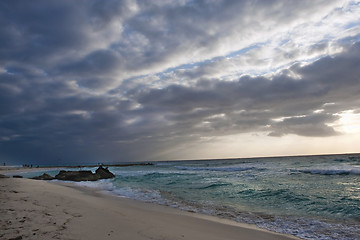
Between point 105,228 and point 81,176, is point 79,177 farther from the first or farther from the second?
point 105,228

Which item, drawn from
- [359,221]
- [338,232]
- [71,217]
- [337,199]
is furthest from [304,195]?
[71,217]

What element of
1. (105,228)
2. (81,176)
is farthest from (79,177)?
(105,228)

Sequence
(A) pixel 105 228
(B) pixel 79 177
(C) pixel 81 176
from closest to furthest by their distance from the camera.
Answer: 1. (A) pixel 105 228
2. (B) pixel 79 177
3. (C) pixel 81 176

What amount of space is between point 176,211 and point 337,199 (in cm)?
794

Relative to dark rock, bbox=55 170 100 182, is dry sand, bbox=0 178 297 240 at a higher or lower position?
higher

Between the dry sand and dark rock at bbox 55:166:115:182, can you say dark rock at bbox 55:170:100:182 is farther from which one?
the dry sand

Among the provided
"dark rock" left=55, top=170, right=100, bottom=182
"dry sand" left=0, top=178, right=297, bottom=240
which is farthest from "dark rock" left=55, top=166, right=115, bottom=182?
"dry sand" left=0, top=178, right=297, bottom=240

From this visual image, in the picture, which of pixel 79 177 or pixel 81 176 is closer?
pixel 79 177

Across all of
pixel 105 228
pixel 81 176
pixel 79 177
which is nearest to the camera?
pixel 105 228

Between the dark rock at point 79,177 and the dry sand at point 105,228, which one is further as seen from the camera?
the dark rock at point 79,177

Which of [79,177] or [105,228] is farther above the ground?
[105,228]

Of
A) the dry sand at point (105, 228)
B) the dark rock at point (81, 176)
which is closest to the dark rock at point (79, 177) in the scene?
the dark rock at point (81, 176)

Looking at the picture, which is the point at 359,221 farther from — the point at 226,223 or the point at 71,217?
the point at 71,217

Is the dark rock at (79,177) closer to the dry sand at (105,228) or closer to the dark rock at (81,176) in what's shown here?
the dark rock at (81,176)
